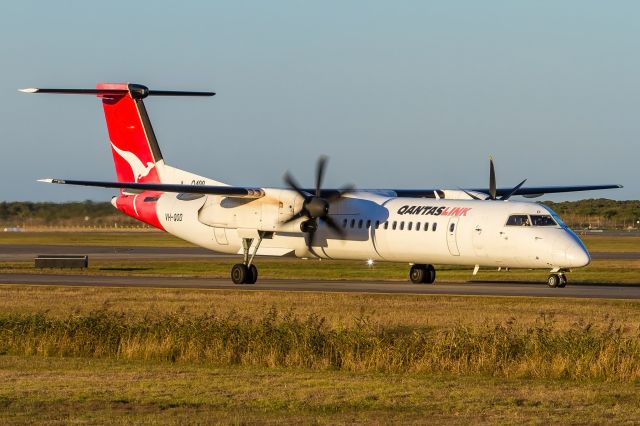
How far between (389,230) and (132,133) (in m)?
11.8

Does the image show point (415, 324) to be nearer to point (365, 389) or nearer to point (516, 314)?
point (516, 314)

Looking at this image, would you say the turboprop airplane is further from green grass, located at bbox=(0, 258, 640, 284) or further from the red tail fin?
green grass, located at bbox=(0, 258, 640, 284)

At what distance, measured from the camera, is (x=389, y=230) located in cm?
3834

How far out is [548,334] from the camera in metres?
20.1

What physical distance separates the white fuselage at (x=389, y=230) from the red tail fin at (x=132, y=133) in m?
1.52

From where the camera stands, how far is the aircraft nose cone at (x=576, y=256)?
111 feet

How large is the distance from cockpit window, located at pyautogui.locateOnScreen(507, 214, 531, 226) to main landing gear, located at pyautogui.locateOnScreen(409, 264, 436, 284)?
16.7ft

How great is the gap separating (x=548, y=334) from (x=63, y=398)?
9023 mm

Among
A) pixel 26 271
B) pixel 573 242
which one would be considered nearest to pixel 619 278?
pixel 573 242

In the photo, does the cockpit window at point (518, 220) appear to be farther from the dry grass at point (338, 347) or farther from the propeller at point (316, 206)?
the dry grass at point (338, 347)

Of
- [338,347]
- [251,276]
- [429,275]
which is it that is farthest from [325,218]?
[338,347]

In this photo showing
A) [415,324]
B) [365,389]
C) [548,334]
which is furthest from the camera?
[415,324]

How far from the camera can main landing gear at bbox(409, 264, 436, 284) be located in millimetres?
40000

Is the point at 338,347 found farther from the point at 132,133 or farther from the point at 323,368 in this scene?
the point at 132,133
